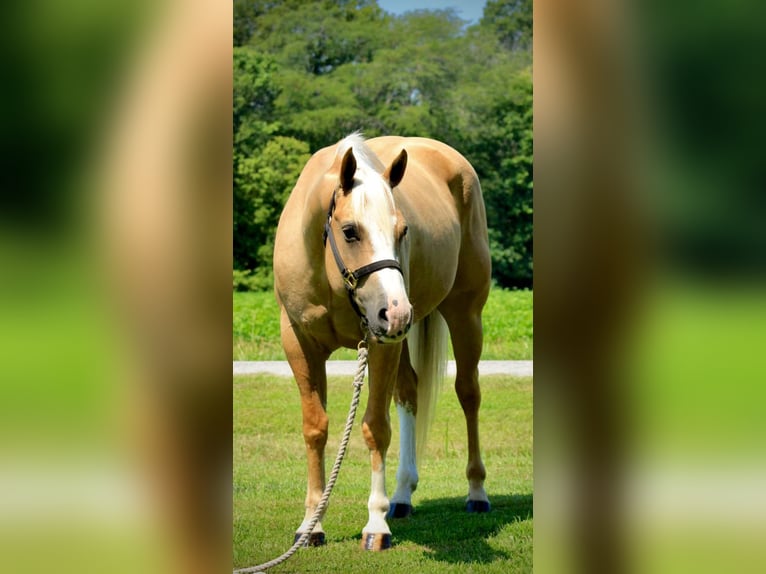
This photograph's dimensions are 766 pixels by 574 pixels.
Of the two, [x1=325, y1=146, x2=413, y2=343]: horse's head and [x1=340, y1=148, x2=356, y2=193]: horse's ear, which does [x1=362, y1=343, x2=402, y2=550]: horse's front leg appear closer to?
[x1=325, y1=146, x2=413, y2=343]: horse's head

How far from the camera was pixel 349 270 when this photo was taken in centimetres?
421

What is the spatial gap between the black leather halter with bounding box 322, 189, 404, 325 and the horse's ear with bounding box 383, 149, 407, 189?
0.27 m

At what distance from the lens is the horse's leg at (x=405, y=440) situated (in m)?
5.83

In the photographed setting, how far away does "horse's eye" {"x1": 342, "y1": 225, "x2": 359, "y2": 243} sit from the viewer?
4184mm

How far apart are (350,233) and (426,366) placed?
84.3 inches

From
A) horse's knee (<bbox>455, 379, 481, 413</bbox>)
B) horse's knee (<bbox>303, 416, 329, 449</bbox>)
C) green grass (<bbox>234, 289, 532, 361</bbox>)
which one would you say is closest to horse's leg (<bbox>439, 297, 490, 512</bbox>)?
horse's knee (<bbox>455, 379, 481, 413</bbox>)

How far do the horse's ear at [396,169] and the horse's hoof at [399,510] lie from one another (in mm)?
2339

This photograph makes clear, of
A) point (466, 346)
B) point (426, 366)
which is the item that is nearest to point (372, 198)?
point (426, 366)
